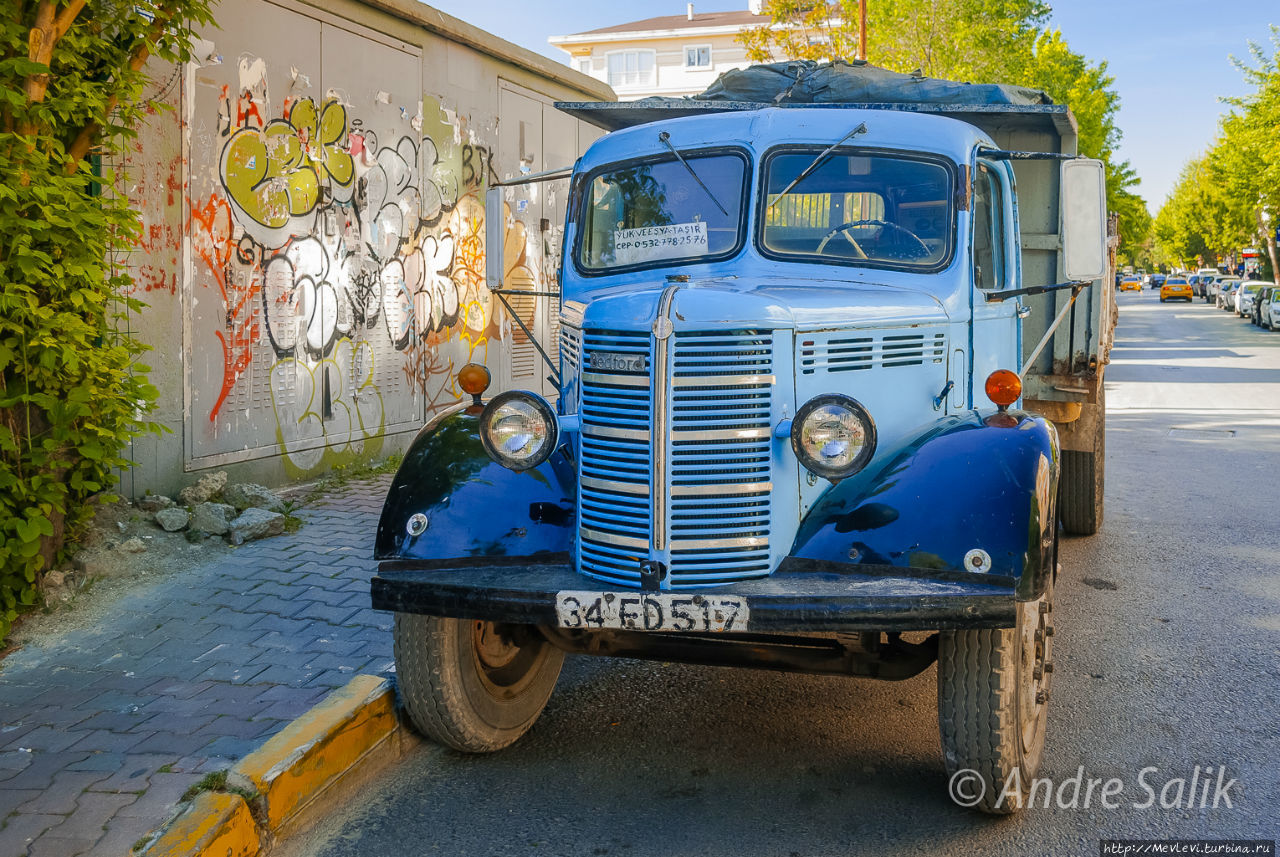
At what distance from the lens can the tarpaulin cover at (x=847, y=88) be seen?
620 centimetres

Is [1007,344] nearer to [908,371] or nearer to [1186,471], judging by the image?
[908,371]

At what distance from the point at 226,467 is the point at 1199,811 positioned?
6050mm

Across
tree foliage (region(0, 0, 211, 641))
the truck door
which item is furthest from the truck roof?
tree foliage (region(0, 0, 211, 641))

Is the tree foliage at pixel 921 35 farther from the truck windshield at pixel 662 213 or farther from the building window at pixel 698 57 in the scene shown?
the building window at pixel 698 57

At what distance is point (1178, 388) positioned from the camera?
18.0 metres

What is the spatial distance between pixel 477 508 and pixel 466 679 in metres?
0.66

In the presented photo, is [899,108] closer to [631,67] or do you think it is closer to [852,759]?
[852,759]

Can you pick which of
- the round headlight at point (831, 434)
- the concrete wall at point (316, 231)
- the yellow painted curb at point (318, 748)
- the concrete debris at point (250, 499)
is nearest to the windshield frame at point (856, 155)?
the round headlight at point (831, 434)

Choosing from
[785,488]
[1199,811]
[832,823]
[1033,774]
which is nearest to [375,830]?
[832,823]

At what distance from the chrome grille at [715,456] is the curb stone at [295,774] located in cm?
141

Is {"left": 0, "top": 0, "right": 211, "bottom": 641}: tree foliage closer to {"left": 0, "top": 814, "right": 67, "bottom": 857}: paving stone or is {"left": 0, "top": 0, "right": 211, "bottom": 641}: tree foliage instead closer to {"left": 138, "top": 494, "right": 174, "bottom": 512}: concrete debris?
{"left": 138, "top": 494, "right": 174, "bottom": 512}: concrete debris

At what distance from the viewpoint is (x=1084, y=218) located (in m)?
4.44

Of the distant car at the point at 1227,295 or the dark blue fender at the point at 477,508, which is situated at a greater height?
the distant car at the point at 1227,295

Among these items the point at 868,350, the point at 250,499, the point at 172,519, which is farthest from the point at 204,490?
the point at 868,350
